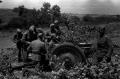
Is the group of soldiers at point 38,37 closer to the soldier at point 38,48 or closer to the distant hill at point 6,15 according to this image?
the soldier at point 38,48

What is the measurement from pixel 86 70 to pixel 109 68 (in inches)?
18.7

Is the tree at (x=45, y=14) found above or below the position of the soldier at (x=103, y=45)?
below

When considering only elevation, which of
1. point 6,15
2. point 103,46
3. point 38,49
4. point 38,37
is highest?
point 38,37

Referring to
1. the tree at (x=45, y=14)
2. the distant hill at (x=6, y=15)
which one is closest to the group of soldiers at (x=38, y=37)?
the tree at (x=45, y=14)

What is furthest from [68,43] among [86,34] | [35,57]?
[86,34]

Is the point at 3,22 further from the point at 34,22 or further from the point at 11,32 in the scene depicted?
the point at 34,22

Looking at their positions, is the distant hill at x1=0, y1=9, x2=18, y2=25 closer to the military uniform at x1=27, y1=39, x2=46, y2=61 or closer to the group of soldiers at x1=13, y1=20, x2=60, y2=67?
the group of soldiers at x1=13, y1=20, x2=60, y2=67

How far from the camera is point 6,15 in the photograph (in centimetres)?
3103

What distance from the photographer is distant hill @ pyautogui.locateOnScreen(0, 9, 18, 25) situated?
29734 millimetres

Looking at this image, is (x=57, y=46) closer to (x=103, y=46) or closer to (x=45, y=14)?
(x=103, y=46)

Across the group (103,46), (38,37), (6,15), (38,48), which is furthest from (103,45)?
(6,15)

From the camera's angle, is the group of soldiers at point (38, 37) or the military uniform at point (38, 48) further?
the group of soldiers at point (38, 37)

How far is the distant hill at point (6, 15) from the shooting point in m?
29.7

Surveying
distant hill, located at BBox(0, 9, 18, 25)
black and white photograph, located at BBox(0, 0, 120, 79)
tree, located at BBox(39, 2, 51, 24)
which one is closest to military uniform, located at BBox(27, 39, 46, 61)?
black and white photograph, located at BBox(0, 0, 120, 79)
